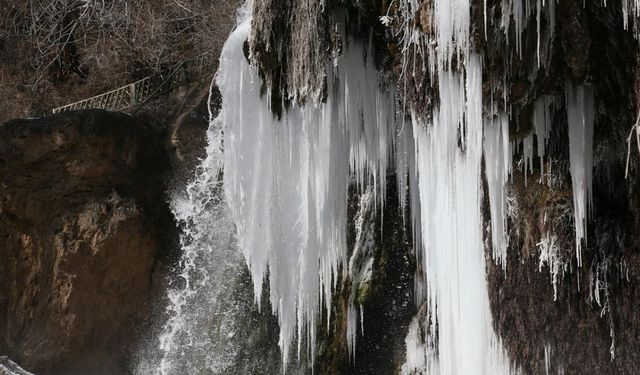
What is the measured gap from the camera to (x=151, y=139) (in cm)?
1126

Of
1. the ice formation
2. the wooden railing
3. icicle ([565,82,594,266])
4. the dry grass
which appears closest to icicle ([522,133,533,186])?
icicle ([565,82,594,266])

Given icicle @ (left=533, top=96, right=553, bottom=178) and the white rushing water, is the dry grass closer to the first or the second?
the white rushing water

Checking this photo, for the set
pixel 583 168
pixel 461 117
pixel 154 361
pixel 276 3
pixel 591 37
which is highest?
pixel 276 3

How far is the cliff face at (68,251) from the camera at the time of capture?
10359 mm

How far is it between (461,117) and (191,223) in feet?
22.7

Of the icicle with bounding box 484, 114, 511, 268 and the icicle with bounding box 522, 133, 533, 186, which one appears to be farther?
the icicle with bounding box 522, 133, 533, 186

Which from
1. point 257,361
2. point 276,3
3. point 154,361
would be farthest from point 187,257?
point 276,3

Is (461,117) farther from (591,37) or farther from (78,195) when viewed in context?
(78,195)

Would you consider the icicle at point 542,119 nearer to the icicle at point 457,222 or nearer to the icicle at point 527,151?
the icicle at point 527,151

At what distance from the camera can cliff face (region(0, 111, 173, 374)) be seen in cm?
1036

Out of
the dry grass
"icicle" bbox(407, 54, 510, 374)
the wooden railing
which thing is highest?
the dry grass

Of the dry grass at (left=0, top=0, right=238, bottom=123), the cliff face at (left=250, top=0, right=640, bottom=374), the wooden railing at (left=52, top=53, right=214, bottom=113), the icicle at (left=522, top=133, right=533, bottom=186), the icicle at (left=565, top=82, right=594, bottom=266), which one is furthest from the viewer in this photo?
the dry grass at (left=0, top=0, right=238, bottom=123)

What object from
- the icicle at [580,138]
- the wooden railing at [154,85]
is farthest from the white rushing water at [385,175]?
the wooden railing at [154,85]

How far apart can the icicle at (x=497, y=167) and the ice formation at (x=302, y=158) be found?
1.24m
